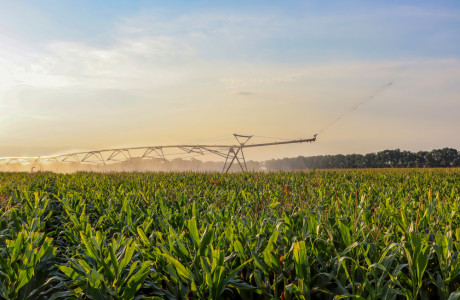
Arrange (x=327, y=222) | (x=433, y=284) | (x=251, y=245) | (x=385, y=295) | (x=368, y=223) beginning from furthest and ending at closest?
(x=368, y=223)
(x=327, y=222)
(x=251, y=245)
(x=433, y=284)
(x=385, y=295)

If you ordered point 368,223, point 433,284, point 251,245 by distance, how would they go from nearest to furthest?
point 433,284 < point 251,245 < point 368,223

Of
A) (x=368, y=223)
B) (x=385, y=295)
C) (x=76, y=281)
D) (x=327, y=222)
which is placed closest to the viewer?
(x=385, y=295)

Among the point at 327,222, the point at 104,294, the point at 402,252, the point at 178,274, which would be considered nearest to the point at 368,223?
the point at 327,222

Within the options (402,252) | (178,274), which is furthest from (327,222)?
(178,274)

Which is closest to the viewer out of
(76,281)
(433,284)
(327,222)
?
(76,281)

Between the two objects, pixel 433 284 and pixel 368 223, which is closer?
pixel 433 284

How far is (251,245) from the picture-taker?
12.2 feet

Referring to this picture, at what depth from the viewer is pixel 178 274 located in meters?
Result: 3.26

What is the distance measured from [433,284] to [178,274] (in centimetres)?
220

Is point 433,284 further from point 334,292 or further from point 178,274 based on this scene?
point 178,274

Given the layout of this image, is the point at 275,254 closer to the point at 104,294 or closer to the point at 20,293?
the point at 104,294

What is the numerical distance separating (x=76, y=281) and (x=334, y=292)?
2.11 meters

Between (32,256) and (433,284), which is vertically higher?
(32,256)

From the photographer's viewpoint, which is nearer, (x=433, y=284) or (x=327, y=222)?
(x=433, y=284)
